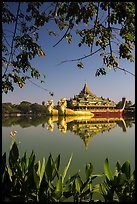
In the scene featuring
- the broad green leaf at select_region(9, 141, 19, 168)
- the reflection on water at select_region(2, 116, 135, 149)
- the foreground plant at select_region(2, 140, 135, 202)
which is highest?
the broad green leaf at select_region(9, 141, 19, 168)

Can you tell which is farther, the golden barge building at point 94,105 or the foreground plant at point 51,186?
the golden barge building at point 94,105

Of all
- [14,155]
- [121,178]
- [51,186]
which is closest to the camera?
[121,178]

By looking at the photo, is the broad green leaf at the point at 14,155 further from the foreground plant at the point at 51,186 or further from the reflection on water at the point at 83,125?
the reflection on water at the point at 83,125

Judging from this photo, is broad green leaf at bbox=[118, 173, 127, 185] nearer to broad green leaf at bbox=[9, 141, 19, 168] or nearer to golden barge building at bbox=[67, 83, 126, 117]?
broad green leaf at bbox=[9, 141, 19, 168]

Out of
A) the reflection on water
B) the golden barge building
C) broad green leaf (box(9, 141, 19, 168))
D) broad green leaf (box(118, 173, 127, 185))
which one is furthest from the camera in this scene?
the golden barge building

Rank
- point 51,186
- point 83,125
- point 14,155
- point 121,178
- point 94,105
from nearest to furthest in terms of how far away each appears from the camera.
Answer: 1. point 121,178
2. point 51,186
3. point 14,155
4. point 83,125
5. point 94,105

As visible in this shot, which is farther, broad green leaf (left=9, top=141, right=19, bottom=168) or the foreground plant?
broad green leaf (left=9, top=141, right=19, bottom=168)

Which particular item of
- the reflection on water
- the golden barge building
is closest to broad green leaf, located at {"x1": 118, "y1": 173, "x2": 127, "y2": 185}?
the reflection on water

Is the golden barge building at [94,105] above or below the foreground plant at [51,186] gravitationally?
above

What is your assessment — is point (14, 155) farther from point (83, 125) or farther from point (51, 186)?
point (83, 125)

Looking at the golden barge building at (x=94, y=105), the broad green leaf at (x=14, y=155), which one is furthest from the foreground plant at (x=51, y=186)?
the golden barge building at (x=94, y=105)

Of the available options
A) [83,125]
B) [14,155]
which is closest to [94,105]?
[83,125]

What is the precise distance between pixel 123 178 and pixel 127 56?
1.13 m

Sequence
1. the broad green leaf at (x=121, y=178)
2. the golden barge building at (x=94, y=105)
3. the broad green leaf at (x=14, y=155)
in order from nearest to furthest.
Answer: the broad green leaf at (x=121, y=178) < the broad green leaf at (x=14, y=155) < the golden barge building at (x=94, y=105)
